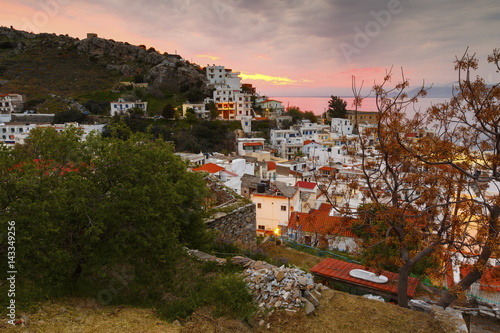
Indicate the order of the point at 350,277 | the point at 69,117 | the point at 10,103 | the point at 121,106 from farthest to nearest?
the point at 10,103 → the point at 121,106 → the point at 69,117 → the point at 350,277

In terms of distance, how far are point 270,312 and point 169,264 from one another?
2.33 metres

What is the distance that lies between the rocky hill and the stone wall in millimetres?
58997

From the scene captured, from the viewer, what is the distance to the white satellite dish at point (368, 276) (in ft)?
30.1

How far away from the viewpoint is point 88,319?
202 inches

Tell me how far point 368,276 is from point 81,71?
88.7 m

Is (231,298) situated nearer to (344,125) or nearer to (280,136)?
(280,136)

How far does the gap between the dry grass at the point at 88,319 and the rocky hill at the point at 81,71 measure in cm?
6426

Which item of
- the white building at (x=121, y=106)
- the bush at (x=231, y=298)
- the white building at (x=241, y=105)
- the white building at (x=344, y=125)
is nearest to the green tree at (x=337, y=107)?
the white building at (x=344, y=125)

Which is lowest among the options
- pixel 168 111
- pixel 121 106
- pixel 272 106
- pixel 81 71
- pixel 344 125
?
pixel 344 125

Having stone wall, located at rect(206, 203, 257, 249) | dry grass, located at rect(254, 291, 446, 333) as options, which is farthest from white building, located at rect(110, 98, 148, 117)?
dry grass, located at rect(254, 291, 446, 333)

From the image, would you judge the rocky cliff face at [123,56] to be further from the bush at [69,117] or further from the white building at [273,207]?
the white building at [273,207]

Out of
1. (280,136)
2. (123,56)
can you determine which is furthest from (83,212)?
(123,56)

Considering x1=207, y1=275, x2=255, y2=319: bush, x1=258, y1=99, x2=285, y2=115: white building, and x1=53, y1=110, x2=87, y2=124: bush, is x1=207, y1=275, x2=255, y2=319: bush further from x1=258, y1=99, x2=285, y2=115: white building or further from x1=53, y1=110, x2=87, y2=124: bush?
x1=258, y1=99, x2=285, y2=115: white building

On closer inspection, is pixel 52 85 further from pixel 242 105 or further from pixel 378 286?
pixel 378 286
